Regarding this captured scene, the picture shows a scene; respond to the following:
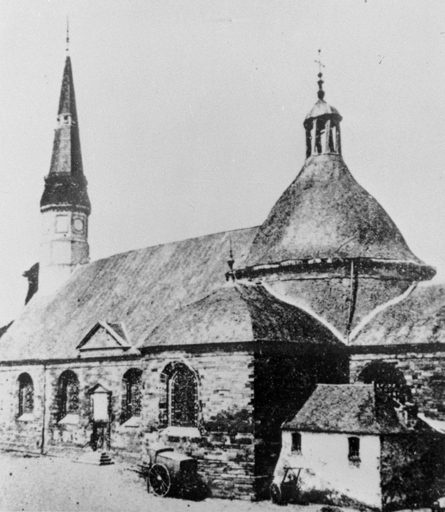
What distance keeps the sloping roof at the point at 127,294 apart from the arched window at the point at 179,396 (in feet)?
18.2

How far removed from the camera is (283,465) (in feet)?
67.3

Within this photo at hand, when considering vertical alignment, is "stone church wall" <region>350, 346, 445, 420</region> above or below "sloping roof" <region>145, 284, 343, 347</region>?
below

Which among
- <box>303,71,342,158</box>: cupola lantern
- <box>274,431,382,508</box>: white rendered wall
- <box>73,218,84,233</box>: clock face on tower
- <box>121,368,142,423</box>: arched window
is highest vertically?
<box>303,71,342,158</box>: cupola lantern

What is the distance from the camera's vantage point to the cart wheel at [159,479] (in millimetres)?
20453

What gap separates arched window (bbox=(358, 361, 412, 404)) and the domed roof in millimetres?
11038

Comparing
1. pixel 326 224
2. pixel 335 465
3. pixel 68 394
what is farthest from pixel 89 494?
pixel 326 224

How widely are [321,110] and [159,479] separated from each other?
52.8ft

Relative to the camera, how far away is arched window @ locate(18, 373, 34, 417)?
34.0 metres

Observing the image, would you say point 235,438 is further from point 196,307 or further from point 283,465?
point 196,307

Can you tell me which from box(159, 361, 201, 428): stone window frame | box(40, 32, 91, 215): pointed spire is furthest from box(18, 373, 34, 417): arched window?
box(159, 361, 201, 428): stone window frame

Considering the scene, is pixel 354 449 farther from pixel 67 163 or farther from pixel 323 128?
pixel 67 163

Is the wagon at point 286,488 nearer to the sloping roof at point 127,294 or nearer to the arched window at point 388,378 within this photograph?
the arched window at point 388,378

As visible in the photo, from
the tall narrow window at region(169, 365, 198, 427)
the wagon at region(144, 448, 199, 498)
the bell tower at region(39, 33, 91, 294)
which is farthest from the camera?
the bell tower at region(39, 33, 91, 294)

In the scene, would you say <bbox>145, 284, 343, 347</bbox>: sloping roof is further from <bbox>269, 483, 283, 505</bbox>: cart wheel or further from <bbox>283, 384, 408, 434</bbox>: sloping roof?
<bbox>269, 483, 283, 505</bbox>: cart wheel
